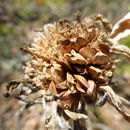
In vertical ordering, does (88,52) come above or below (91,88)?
above

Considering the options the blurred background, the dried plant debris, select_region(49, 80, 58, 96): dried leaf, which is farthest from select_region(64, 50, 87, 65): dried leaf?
the blurred background

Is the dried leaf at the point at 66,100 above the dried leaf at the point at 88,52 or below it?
below

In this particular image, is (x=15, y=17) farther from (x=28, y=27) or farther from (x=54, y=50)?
(x=54, y=50)

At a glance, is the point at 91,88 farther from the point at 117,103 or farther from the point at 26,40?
the point at 26,40

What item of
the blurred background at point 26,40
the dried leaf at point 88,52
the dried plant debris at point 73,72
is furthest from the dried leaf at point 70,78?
the blurred background at point 26,40

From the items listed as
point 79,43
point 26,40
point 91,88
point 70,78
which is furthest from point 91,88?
point 26,40

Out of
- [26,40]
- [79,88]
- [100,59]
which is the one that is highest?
[26,40]

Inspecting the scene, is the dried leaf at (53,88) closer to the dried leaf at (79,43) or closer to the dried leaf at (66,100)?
the dried leaf at (66,100)

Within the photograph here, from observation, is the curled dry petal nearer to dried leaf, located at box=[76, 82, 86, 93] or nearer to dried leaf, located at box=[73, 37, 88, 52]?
dried leaf, located at box=[76, 82, 86, 93]

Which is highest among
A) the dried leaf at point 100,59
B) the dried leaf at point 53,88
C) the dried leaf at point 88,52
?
the dried leaf at point 88,52
